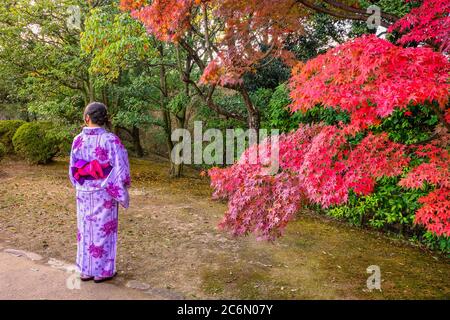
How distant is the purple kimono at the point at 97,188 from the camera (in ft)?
11.4

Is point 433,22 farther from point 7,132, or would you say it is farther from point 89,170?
point 7,132

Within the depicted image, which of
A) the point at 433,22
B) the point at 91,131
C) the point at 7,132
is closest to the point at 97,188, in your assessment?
the point at 91,131

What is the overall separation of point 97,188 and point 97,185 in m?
0.03

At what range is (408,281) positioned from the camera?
13.4 ft

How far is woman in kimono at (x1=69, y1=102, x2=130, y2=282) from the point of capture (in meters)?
3.48

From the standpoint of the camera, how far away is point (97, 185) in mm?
3490

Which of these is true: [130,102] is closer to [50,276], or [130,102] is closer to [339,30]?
[339,30]

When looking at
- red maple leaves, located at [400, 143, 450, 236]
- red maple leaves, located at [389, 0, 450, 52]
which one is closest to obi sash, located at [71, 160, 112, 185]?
red maple leaves, located at [400, 143, 450, 236]

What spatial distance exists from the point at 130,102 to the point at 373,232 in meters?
6.98

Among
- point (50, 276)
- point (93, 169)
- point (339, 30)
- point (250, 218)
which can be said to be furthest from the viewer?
point (339, 30)

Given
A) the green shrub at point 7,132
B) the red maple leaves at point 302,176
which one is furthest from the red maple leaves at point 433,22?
the green shrub at point 7,132

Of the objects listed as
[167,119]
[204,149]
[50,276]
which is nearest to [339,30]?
[204,149]

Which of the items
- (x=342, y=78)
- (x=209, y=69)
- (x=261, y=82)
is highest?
(x=261, y=82)

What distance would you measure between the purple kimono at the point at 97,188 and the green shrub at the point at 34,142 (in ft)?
26.7
